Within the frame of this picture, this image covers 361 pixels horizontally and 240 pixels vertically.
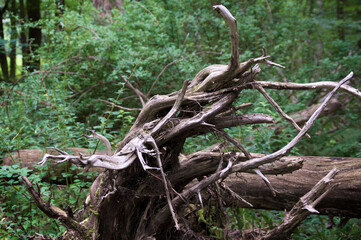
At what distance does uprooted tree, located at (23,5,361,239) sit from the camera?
2613 mm

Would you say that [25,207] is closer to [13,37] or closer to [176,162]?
[176,162]

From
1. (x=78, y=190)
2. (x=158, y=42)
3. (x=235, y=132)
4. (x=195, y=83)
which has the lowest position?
(x=78, y=190)

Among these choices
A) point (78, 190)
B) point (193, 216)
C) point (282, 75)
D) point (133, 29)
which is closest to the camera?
point (193, 216)

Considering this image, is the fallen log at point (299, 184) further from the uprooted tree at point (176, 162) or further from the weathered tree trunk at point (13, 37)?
the weathered tree trunk at point (13, 37)

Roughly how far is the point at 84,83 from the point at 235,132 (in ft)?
11.6

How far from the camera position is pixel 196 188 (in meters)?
2.79

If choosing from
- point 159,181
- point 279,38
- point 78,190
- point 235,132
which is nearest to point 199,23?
point 279,38

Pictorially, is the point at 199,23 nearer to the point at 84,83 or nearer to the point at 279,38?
the point at 279,38

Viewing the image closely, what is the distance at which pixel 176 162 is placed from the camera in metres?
3.06

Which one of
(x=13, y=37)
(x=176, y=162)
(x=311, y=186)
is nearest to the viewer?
(x=176, y=162)

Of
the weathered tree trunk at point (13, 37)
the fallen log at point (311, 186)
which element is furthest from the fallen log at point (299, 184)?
the weathered tree trunk at point (13, 37)

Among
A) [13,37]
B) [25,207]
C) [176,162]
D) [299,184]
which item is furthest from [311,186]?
[13,37]

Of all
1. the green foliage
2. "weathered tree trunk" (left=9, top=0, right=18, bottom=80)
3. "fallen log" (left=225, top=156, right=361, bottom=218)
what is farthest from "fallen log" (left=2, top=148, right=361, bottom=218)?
"weathered tree trunk" (left=9, top=0, right=18, bottom=80)

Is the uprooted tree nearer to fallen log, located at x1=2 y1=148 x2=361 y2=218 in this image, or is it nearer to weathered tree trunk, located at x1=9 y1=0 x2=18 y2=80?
fallen log, located at x1=2 y1=148 x2=361 y2=218
